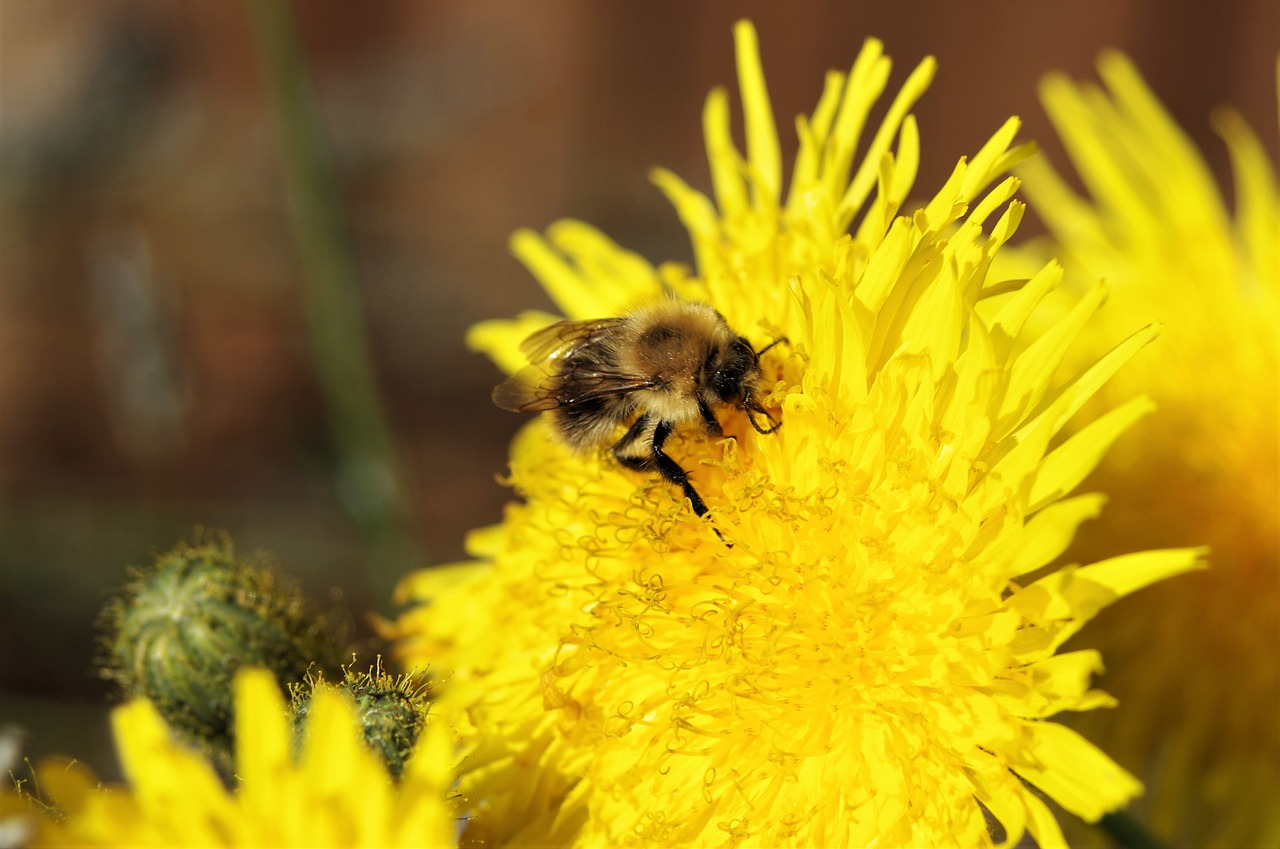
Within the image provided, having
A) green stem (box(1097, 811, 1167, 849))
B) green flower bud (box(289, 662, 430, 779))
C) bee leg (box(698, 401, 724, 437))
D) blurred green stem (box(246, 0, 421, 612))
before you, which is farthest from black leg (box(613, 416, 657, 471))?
blurred green stem (box(246, 0, 421, 612))

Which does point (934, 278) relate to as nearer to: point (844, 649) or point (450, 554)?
point (844, 649)

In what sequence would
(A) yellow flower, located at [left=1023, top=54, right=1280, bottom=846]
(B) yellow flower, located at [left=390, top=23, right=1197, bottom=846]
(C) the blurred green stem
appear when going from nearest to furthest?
1. (B) yellow flower, located at [left=390, top=23, right=1197, bottom=846]
2. (A) yellow flower, located at [left=1023, top=54, right=1280, bottom=846]
3. (C) the blurred green stem

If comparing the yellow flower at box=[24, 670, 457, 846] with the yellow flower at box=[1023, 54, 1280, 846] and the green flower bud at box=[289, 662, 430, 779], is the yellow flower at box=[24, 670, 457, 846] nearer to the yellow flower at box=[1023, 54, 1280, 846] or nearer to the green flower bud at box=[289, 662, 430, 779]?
the green flower bud at box=[289, 662, 430, 779]

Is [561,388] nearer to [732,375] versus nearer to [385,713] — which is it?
[732,375]

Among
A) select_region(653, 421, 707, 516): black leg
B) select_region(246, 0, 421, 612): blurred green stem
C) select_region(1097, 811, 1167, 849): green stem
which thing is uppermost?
select_region(246, 0, 421, 612): blurred green stem

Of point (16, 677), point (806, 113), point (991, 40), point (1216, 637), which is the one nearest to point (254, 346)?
point (16, 677)

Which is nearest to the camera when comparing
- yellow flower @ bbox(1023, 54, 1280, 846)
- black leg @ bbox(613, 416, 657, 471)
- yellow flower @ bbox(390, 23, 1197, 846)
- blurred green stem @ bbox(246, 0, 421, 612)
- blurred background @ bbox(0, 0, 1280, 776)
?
yellow flower @ bbox(390, 23, 1197, 846)

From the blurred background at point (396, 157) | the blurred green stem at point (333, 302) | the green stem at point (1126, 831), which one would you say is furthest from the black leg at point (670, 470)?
the blurred background at point (396, 157)
